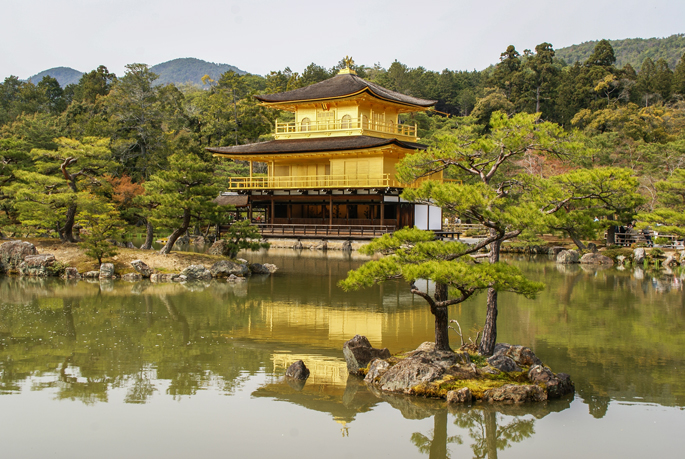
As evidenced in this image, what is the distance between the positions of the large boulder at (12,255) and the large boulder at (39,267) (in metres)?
0.44

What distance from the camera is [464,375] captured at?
7.65 m

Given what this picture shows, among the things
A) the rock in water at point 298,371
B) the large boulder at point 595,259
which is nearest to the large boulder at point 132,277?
the rock in water at point 298,371

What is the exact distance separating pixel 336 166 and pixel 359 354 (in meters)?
23.0

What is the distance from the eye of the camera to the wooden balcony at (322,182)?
28938 millimetres

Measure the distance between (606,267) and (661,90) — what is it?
1488 inches

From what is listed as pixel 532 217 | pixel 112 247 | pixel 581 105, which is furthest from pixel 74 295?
pixel 581 105

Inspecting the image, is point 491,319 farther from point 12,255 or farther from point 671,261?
point 671,261

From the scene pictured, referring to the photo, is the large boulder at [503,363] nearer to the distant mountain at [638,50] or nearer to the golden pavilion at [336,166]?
the golden pavilion at [336,166]

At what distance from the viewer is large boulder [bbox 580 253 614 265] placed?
75.5 feet

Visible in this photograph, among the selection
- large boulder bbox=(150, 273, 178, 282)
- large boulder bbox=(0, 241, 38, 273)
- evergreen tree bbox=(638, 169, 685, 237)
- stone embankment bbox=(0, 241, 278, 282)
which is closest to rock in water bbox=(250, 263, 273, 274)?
stone embankment bbox=(0, 241, 278, 282)

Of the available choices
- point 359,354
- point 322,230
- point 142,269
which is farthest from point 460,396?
point 322,230

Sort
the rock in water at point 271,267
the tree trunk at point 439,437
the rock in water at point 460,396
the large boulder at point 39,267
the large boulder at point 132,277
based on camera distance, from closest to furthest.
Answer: the tree trunk at point 439,437, the rock in water at point 460,396, the large boulder at point 132,277, the large boulder at point 39,267, the rock in water at point 271,267

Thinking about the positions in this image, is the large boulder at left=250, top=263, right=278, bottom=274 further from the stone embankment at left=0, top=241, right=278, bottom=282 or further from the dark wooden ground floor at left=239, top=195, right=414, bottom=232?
the dark wooden ground floor at left=239, top=195, right=414, bottom=232

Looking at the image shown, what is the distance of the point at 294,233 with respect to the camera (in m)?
30.2
